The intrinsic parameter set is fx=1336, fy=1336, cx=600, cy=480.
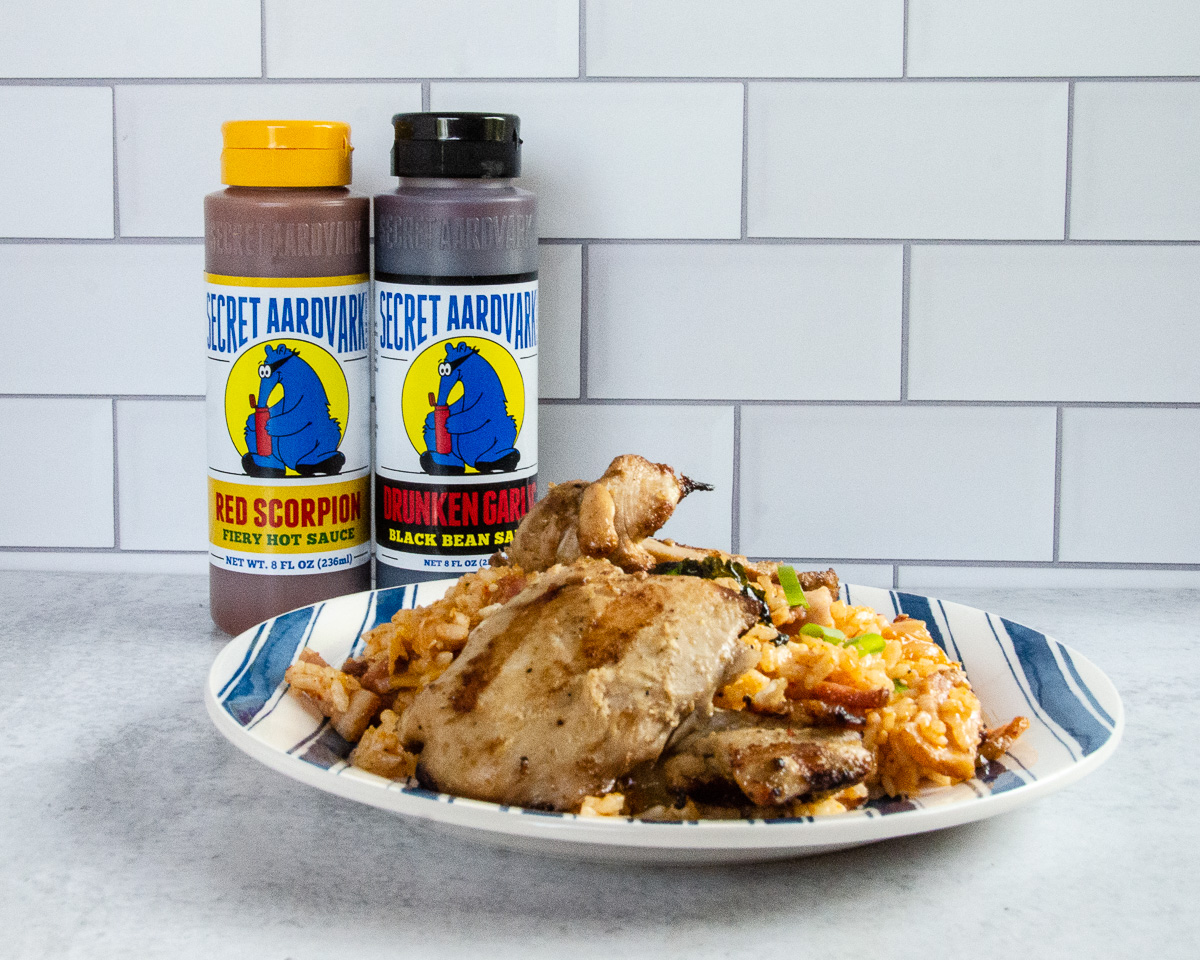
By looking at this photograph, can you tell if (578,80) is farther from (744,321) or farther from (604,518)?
(604,518)

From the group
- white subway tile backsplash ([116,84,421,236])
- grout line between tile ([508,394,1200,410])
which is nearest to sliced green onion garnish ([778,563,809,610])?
grout line between tile ([508,394,1200,410])

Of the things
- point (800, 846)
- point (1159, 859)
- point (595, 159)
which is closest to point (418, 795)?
point (800, 846)

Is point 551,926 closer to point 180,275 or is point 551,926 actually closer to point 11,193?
point 180,275

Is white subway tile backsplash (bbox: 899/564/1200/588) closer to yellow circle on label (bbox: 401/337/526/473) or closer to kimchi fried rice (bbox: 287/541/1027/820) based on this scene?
kimchi fried rice (bbox: 287/541/1027/820)

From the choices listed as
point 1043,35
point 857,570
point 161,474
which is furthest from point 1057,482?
point 161,474

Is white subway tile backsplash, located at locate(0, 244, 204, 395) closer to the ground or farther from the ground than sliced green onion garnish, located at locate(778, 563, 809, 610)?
farther from the ground

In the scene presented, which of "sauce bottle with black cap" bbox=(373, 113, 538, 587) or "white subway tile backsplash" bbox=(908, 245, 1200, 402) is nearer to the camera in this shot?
"sauce bottle with black cap" bbox=(373, 113, 538, 587)
